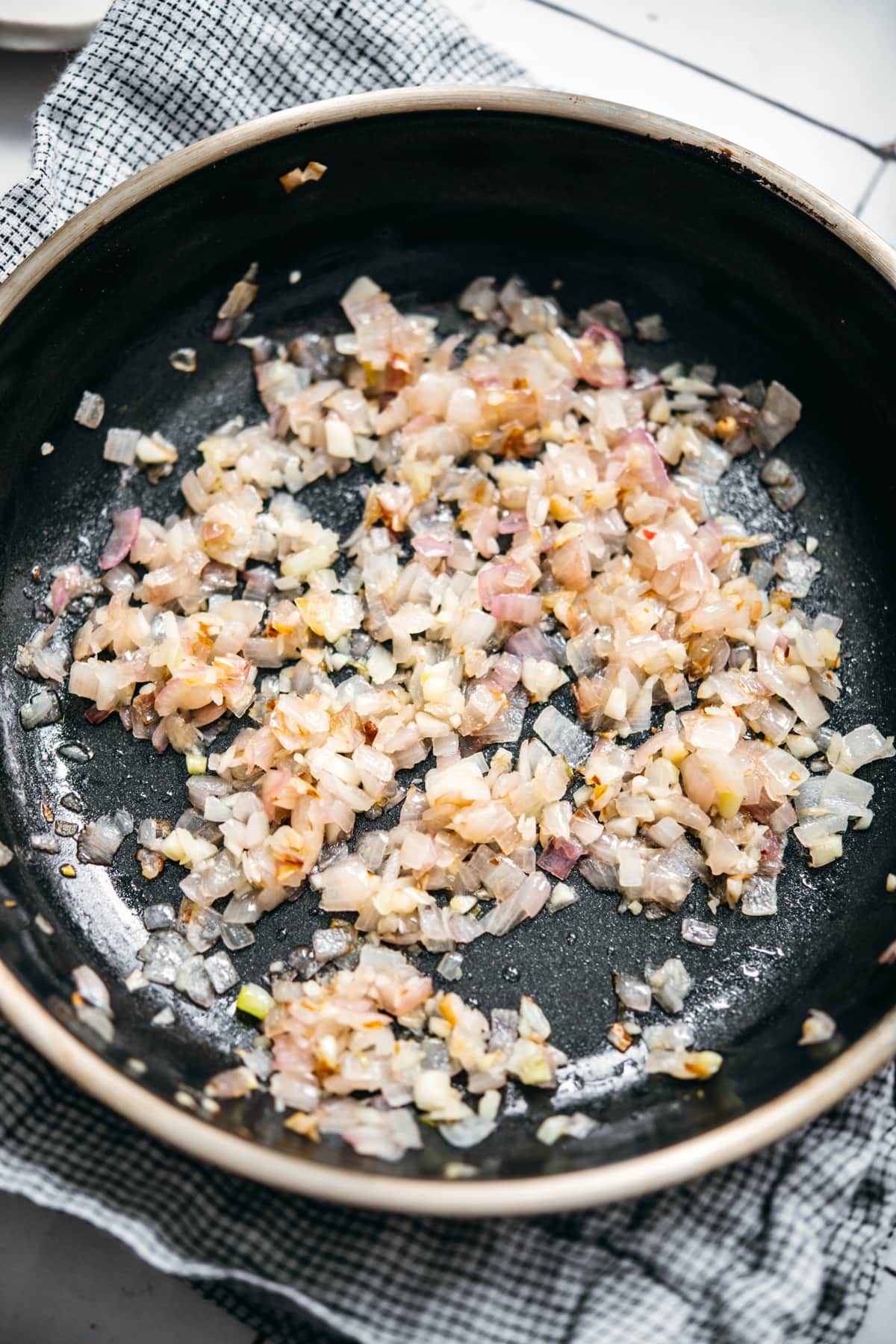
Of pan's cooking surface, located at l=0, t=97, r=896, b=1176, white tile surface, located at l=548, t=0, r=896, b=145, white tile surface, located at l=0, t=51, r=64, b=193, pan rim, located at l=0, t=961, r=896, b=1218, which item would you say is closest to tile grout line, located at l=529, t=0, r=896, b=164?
white tile surface, located at l=548, t=0, r=896, b=145

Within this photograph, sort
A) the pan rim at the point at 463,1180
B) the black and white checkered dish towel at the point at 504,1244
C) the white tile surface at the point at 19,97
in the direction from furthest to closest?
the white tile surface at the point at 19,97, the black and white checkered dish towel at the point at 504,1244, the pan rim at the point at 463,1180

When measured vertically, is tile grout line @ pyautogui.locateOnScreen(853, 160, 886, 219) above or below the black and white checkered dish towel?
above

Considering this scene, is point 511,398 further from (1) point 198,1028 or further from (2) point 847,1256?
(2) point 847,1256

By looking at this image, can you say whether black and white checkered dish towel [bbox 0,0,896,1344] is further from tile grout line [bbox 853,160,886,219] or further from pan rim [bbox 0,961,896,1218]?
tile grout line [bbox 853,160,886,219]

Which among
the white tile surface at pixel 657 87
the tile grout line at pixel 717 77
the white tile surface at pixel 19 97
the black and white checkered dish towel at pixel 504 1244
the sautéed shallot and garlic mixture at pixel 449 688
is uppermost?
the tile grout line at pixel 717 77

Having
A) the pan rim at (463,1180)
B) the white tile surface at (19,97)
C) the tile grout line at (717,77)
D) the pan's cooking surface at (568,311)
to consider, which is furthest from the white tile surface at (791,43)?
the pan rim at (463,1180)

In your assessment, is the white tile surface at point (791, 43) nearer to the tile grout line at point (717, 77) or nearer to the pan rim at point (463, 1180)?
the tile grout line at point (717, 77)
